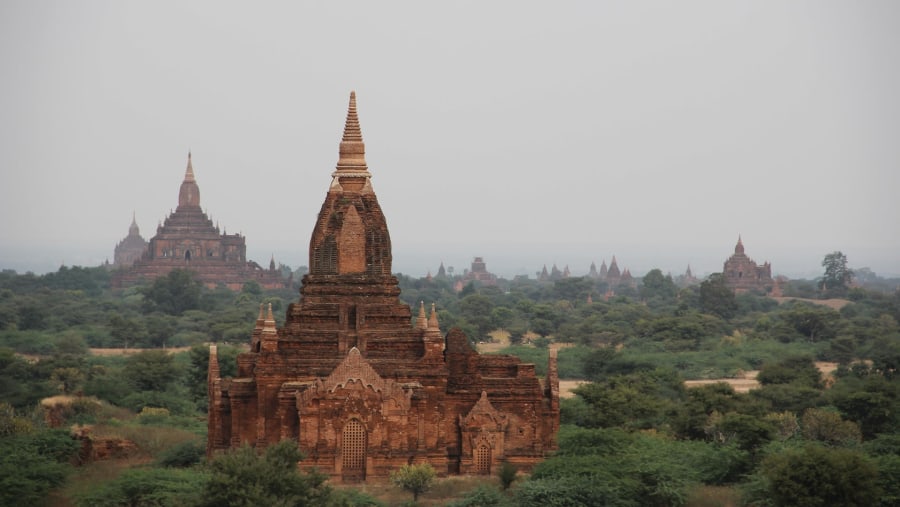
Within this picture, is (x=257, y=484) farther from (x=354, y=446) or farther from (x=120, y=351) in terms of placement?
(x=120, y=351)

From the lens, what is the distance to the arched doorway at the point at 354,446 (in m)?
38.9

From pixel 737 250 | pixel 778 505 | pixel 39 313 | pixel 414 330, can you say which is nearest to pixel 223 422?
pixel 414 330

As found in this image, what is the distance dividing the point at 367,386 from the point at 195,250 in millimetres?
105736

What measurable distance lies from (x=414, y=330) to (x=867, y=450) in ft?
36.3

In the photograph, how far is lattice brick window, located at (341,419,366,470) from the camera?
128 feet

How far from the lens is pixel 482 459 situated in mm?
39969

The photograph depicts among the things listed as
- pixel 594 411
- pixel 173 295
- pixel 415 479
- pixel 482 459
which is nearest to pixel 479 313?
pixel 173 295

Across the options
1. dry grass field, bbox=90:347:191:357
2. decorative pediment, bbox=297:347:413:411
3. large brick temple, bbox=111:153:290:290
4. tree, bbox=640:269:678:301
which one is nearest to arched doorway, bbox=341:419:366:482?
decorative pediment, bbox=297:347:413:411

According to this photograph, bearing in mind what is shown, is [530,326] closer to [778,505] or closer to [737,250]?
[737,250]

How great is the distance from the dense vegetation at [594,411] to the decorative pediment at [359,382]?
8.76 feet

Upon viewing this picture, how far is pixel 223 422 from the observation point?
4019 cm

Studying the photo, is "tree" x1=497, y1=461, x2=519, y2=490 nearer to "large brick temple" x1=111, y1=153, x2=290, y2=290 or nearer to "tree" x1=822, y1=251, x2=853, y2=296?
"large brick temple" x1=111, y1=153, x2=290, y2=290

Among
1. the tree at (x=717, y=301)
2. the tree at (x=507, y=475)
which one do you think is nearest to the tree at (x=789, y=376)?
the tree at (x=507, y=475)

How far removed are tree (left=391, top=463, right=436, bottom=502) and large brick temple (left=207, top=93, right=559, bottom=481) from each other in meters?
0.92
